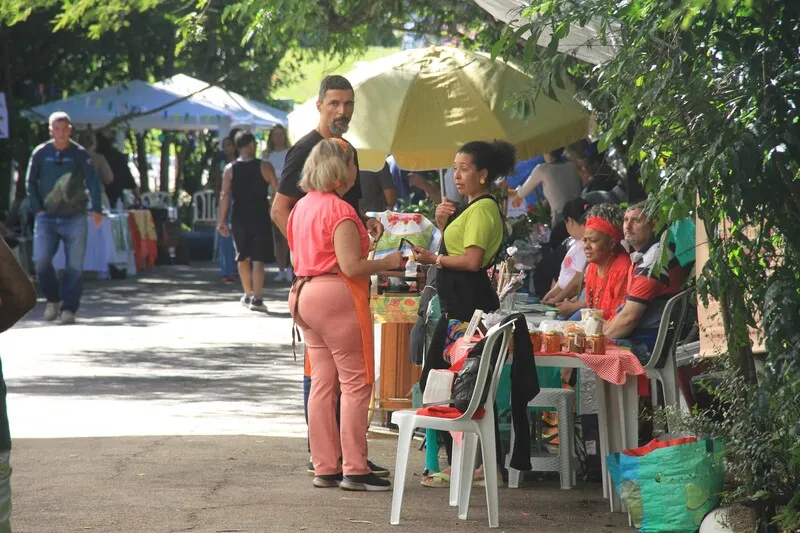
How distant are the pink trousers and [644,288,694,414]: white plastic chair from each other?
1610mm

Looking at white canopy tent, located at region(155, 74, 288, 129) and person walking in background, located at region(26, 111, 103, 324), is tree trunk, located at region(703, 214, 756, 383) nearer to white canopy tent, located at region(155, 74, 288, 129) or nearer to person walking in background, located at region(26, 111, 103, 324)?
person walking in background, located at region(26, 111, 103, 324)

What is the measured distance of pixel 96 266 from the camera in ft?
71.9

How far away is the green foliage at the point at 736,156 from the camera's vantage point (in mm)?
4926

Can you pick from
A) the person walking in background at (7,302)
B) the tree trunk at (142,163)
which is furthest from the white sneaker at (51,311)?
the tree trunk at (142,163)

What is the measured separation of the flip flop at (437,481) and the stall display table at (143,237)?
53.0 feet

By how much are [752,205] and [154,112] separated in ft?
67.0

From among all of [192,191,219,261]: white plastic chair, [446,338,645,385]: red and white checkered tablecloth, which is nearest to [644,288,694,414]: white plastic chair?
[446,338,645,385]: red and white checkered tablecloth

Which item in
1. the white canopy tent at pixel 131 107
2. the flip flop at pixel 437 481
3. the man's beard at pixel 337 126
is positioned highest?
the white canopy tent at pixel 131 107

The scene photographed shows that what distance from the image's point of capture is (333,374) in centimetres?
746

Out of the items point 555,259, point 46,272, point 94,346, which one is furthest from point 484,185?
point 46,272

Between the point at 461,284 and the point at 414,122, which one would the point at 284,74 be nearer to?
the point at 414,122

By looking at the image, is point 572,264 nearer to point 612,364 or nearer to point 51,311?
point 612,364

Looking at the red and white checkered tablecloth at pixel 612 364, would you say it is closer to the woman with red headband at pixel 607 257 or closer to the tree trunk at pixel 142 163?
the woman with red headband at pixel 607 257

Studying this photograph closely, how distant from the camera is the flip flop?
25.0ft
